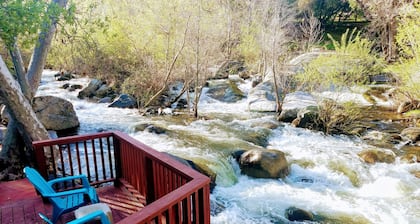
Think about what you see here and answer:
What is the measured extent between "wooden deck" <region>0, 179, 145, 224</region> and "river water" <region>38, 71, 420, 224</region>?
2.06m

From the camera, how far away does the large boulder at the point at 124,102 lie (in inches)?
549

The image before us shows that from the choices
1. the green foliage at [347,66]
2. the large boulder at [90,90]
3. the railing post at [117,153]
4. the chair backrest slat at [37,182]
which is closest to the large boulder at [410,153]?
the green foliage at [347,66]

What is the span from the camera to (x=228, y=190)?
6906 millimetres

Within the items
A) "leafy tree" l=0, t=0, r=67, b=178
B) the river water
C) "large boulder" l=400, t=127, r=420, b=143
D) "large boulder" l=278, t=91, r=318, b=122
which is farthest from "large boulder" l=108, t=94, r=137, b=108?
"large boulder" l=400, t=127, r=420, b=143

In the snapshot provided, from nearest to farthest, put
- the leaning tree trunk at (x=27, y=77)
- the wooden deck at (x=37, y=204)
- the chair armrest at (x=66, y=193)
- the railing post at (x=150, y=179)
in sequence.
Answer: the chair armrest at (x=66, y=193) → the railing post at (x=150, y=179) → the wooden deck at (x=37, y=204) → the leaning tree trunk at (x=27, y=77)

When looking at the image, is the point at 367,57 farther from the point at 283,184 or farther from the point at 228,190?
the point at 228,190

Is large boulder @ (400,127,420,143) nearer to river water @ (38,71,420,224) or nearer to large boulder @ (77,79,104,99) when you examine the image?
river water @ (38,71,420,224)

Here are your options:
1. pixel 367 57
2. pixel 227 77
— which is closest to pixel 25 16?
pixel 367 57

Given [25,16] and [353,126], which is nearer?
[25,16]

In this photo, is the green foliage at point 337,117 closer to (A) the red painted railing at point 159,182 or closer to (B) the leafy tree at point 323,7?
(A) the red painted railing at point 159,182

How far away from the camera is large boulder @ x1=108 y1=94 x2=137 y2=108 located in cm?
1395

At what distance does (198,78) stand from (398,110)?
8208 millimetres

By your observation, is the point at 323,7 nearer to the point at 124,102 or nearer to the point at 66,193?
the point at 124,102

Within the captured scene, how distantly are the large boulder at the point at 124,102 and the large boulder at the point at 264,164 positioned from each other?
25.7 ft
